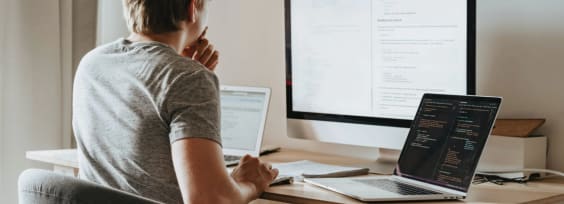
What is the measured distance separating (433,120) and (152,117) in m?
0.64

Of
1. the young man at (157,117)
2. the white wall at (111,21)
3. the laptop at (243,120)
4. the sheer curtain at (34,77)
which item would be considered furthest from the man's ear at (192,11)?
the white wall at (111,21)

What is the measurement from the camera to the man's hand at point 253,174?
5.70ft

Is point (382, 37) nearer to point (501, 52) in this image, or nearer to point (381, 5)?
point (381, 5)

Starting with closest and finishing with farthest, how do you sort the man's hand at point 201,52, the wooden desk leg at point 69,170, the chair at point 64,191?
1. the chair at point 64,191
2. the man's hand at point 201,52
3. the wooden desk leg at point 69,170

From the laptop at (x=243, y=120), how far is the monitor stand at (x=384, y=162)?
273 millimetres

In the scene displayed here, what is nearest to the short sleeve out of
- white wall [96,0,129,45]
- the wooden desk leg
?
the wooden desk leg

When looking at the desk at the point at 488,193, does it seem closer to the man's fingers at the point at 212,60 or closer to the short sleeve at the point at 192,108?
the short sleeve at the point at 192,108

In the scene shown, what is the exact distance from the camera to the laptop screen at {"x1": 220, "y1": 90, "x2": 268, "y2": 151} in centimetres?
223

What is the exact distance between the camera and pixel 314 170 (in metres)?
2.00

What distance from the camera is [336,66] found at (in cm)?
212

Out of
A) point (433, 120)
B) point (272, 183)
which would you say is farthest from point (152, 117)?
point (433, 120)

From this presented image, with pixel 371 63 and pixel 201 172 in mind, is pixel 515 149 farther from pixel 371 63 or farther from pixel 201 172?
pixel 201 172

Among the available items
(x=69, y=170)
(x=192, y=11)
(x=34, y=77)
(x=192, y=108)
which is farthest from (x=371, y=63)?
(x=34, y=77)

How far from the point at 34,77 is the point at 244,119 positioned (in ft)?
2.34
